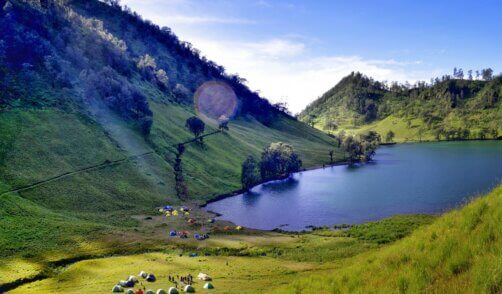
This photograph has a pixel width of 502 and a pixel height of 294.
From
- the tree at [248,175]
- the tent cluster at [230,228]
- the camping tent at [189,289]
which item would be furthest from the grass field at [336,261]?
the tree at [248,175]

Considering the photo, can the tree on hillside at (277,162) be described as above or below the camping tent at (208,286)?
above

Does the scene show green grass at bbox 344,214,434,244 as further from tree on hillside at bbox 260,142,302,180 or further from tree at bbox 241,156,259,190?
tree on hillside at bbox 260,142,302,180

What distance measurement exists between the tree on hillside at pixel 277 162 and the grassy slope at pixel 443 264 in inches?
6163

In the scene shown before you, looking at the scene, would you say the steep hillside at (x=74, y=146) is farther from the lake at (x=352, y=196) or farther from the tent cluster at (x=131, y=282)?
the tent cluster at (x=131, y=282)

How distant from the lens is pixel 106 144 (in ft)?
460

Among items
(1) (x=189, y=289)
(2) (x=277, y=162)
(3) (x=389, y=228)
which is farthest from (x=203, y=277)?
(2) (x=277, y=162)

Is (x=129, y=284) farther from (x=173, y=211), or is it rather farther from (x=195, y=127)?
(x=195, y=127)

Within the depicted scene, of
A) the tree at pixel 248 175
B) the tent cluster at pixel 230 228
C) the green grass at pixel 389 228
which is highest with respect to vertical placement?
the tree at pixel 248 175

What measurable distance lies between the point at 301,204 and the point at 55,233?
241ft

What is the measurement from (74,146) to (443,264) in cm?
13259

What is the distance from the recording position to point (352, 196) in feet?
463

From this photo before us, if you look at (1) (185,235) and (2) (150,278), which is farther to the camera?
(1) (185,235)

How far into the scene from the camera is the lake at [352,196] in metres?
115

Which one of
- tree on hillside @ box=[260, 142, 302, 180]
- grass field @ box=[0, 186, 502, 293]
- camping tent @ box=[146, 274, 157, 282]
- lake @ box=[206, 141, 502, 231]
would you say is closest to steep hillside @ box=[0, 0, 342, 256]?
tree on hillside @ box=[260, 142, 302, 180]
